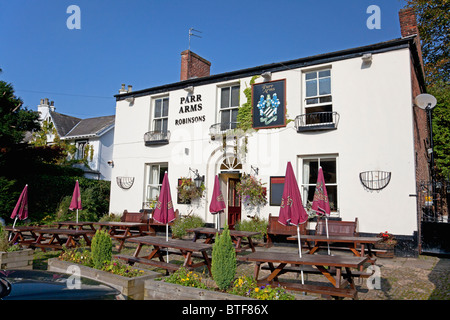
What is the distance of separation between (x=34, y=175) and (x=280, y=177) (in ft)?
46.4

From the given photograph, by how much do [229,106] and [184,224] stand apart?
5354 mm

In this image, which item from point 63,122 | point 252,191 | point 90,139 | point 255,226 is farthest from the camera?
point 63,122

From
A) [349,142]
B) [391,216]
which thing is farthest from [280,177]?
[391,216]

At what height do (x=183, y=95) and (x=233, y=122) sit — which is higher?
(x=183, y=95)

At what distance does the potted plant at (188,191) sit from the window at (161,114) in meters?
3.17

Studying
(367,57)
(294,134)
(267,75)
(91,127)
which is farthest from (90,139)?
(367,57)

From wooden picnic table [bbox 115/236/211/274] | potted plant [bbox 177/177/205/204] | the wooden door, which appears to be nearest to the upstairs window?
the wooden door

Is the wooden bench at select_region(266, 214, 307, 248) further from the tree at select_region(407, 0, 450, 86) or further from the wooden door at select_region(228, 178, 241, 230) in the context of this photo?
the tree at select_region(407, 0, 450, 86)

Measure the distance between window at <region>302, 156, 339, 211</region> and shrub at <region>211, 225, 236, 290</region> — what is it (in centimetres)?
682

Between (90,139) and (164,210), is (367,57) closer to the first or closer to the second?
(164,210)

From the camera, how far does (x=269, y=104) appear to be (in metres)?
12.7

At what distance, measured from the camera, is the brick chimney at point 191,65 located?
16.3m
